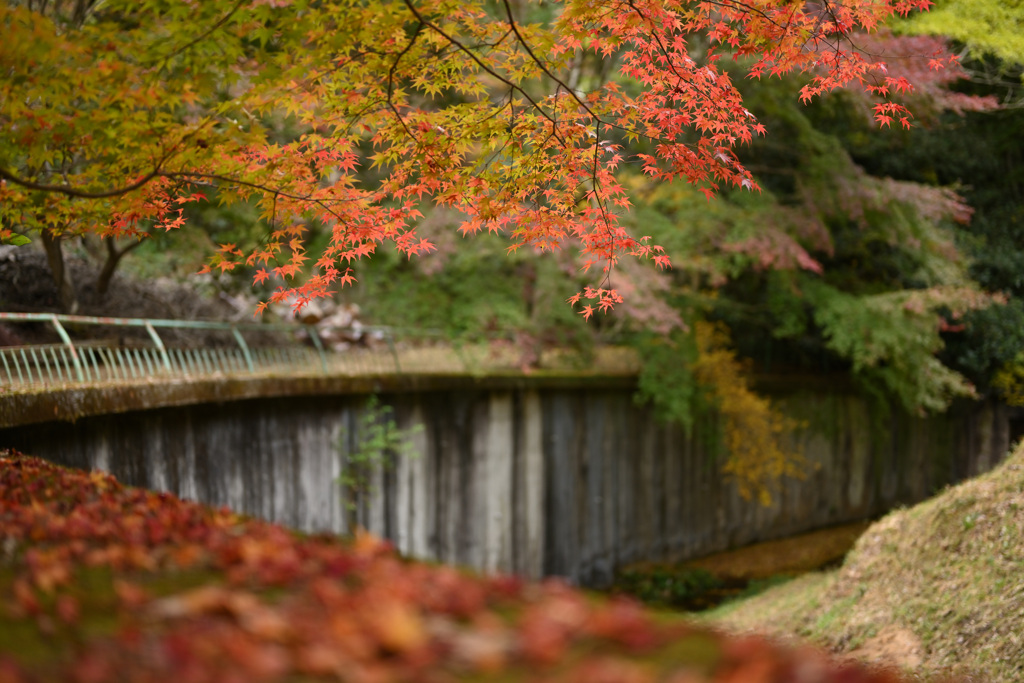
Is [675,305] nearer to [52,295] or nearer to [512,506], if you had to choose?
[512,506]

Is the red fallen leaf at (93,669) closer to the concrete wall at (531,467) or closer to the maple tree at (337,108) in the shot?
the maple tree at (337,108)

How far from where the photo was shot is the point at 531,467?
37.7 ft

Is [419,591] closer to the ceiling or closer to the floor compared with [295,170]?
closer to the floor

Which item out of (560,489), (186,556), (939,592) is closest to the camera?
(186,556)

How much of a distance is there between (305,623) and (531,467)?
9830 millimetres

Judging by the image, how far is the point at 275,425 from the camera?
8305 mm

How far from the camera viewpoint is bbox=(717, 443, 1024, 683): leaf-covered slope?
5.80 metres

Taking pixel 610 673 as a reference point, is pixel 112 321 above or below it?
above

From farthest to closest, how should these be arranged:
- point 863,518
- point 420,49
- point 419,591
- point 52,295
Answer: point 863,518
point 52,295
point 420,49
point 419,591

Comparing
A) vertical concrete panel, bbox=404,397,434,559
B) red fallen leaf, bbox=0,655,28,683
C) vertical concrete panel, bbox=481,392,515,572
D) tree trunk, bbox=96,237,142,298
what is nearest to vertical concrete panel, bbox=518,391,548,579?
vertical concrete panel, bbox=481,392,515,572

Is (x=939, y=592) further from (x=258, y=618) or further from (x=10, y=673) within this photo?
(x=10, y=673)

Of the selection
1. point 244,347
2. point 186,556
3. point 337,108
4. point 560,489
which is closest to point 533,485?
point 560,489

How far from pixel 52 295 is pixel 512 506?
247 inches

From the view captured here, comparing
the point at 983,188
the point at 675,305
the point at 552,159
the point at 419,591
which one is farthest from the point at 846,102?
the point at 419,591
